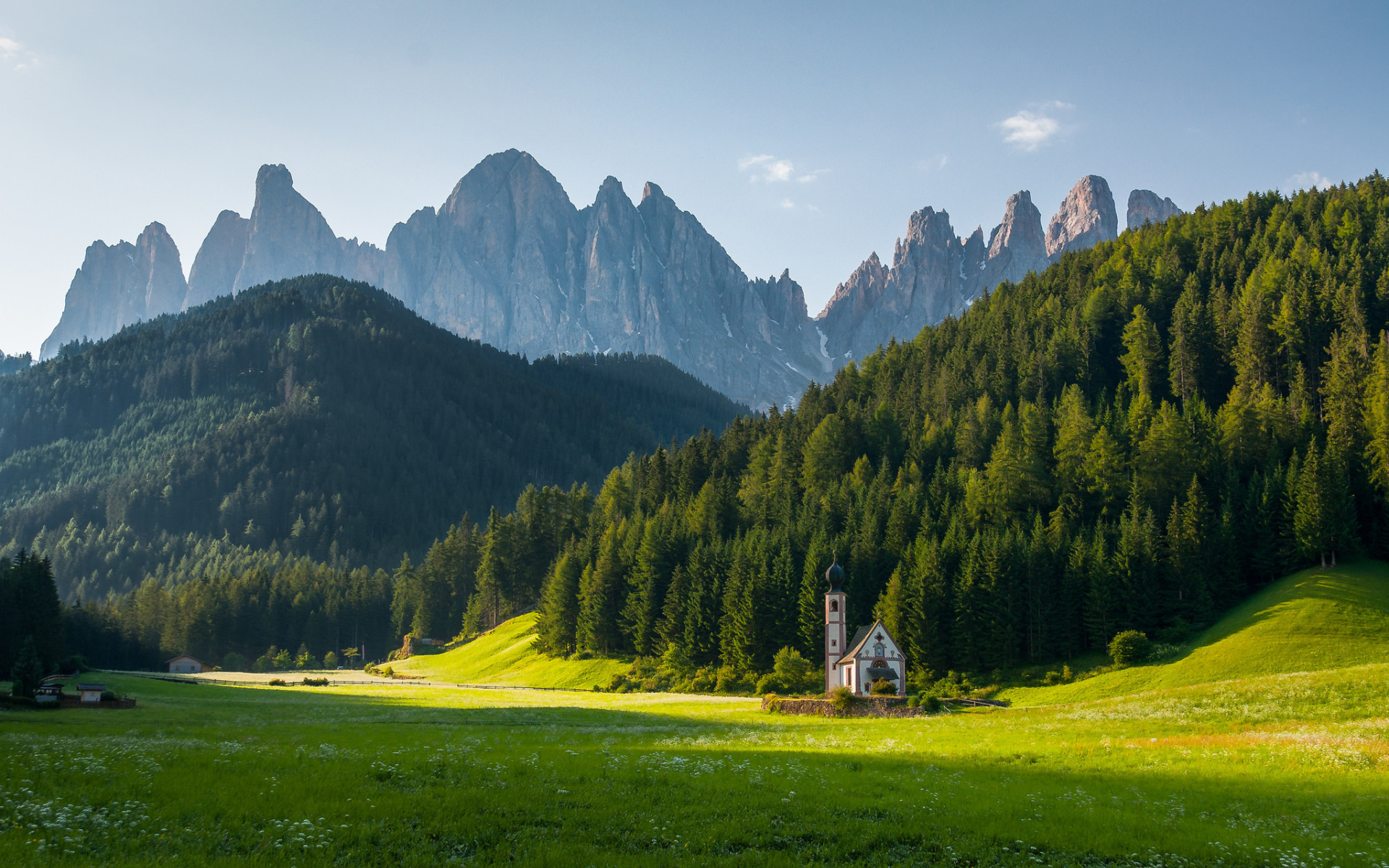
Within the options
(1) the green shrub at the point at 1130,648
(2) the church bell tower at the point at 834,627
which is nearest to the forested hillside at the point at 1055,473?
(1) the green shrub at the point at 1130,648

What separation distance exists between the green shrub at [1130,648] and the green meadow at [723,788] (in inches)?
794

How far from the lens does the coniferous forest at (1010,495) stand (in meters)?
81.1

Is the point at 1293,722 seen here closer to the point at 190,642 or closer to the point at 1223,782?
the point at 1223,782

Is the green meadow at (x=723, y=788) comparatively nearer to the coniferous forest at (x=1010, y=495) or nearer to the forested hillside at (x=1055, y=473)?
the forested hillside at (x=1055, y=473)

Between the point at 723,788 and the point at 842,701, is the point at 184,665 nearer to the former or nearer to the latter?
the point at 842,701

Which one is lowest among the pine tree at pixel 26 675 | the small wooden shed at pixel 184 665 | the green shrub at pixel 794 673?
the small wooden shed at pixel 184 665

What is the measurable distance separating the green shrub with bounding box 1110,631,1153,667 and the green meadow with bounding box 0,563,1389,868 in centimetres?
2017

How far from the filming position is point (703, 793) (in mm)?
22125

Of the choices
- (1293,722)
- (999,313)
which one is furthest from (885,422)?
(1293,722)

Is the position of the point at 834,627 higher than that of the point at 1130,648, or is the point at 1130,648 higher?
the point at 834,627

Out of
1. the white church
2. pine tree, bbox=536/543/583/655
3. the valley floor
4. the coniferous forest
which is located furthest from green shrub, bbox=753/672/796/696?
the valley floor

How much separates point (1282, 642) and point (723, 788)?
60942mm

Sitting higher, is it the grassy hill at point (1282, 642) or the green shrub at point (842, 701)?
the grassy hill at point (1282, 642)

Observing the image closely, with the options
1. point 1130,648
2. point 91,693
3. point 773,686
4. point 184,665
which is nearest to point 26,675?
point 91,693
